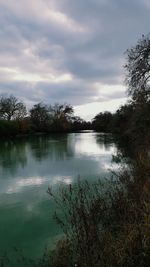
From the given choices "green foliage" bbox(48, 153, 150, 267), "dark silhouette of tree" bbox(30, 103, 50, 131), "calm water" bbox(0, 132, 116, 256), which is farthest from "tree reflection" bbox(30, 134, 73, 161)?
"dark silhouette of tree" bbox(30, 103, 50, 131)

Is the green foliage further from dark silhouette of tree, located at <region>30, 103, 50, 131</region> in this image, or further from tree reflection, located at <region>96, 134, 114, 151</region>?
dark silhouette of tree, located at <region>30, 103, 50, 131</region>

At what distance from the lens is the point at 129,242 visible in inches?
142

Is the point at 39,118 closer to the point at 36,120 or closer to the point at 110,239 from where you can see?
the point at 36,120

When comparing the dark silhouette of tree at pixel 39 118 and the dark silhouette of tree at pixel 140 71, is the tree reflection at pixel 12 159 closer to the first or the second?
the dark silhouette of tree at pixel 140 71

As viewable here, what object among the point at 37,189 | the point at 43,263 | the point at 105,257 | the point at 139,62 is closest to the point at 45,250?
the point at 43,263

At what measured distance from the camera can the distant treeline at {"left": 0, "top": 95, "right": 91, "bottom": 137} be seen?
52056mm

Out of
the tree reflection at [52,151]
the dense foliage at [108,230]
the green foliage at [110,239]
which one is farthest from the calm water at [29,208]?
the tree reflection at [52,151]

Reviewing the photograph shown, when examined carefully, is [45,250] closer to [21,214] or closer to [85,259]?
[85,259]

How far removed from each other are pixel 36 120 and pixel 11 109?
10480mm

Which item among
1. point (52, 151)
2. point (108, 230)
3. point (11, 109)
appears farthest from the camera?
point (11, 109)

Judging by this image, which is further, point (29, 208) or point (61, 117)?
point (61, 117)

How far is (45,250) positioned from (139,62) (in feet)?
45.3

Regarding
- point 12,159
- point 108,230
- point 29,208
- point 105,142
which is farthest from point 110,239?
point 105,142

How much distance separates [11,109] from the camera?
60.9m
